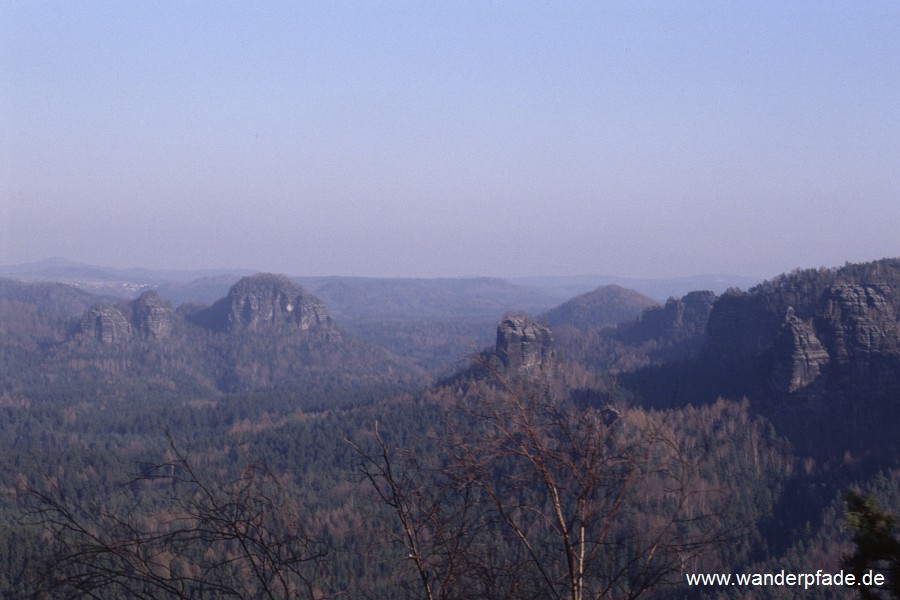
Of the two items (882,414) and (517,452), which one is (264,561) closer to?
(517,452)

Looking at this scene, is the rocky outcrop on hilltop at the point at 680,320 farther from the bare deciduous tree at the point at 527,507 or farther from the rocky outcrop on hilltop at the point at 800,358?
the bare deciduous tree at the point at 527,507

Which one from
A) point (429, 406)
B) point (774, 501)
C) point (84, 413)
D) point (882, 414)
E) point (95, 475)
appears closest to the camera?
point (774, 501)

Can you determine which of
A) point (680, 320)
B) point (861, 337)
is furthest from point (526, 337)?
point (680, 320)

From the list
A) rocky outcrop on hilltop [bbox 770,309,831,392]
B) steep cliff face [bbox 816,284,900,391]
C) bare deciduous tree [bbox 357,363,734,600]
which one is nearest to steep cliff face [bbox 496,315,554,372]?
rocky outcrop on hilltop [bbox 770,309,831,392]

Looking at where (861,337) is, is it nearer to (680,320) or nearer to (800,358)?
(800,358)

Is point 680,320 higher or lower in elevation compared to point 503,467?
lower

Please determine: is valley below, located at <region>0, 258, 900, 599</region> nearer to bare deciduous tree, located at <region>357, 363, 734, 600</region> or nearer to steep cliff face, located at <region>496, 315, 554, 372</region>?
bare deciduous tree, located at <region>357, 363, 734, 600</region>

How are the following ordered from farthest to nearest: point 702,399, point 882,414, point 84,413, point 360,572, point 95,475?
1. point 84,413
2. point 702,399
3. point 95,475
4. point 882,414
5. point 360,572

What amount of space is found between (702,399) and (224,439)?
6521 centimetres

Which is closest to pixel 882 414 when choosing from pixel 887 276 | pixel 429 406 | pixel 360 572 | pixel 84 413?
pixel 887 276

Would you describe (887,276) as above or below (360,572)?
above

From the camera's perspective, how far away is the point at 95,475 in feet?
297

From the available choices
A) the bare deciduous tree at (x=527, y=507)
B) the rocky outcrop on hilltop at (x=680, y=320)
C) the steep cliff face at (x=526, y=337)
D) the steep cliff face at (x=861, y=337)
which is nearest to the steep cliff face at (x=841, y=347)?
the steep cliff face at (x=861, y=337)

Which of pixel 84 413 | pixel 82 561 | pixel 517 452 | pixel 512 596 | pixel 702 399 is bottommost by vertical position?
pixel 84 413
